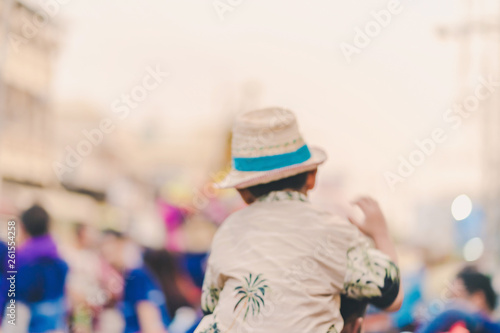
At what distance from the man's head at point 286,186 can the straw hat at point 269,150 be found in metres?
0.03

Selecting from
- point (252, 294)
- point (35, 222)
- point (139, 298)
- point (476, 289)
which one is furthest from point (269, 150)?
point (139, 298)

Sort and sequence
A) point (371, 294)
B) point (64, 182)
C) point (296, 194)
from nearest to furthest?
1. point (371, 294)
2. point (296, 194)
3. point (64, 182)

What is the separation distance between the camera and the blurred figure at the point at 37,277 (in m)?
Answer: 5.61

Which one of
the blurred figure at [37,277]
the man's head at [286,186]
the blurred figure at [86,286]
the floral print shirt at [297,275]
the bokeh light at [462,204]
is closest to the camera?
the floral print shirt at [297,275]

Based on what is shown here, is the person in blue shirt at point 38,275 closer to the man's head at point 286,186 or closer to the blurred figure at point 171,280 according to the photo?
the blurred figure at point 171,280

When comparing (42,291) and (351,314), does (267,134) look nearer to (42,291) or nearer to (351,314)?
(351,314)

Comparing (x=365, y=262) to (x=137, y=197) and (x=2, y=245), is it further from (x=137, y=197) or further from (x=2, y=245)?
(x=137, y=197)

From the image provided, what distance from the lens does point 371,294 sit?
86.7 inches

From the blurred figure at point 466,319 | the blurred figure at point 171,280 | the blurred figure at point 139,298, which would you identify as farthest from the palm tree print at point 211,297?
the blurred figure at point 171,280

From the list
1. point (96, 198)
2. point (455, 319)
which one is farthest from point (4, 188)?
point (455, 319)

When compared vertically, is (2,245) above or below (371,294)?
below

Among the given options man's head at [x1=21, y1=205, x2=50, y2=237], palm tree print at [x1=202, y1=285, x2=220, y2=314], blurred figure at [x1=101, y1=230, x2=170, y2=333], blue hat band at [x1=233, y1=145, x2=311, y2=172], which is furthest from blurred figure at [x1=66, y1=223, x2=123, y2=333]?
blue hat band at [x1=233, y1=145, x2=311, y2=172]

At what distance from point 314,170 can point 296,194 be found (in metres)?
0.10

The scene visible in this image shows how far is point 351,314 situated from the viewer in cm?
231
